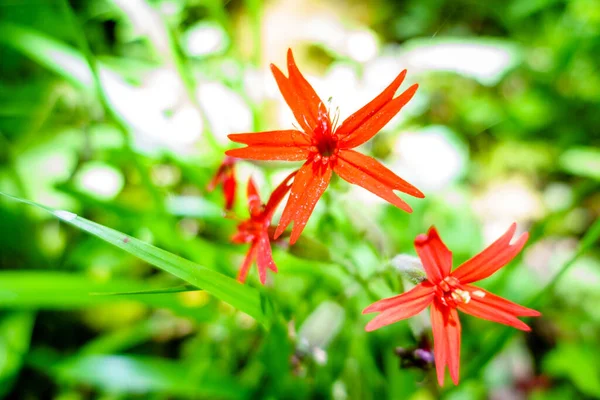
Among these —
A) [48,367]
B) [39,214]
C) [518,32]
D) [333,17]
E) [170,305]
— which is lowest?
[48,367]

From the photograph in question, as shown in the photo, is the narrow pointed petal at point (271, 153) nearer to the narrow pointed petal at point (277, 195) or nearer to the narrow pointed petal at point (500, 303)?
the narrow pointed petal at point (277, 195)

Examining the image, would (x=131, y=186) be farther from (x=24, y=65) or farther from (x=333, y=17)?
(x=333, y=17)

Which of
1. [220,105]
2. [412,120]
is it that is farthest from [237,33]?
[412,120]

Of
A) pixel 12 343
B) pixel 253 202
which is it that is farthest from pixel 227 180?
pixel 12 343

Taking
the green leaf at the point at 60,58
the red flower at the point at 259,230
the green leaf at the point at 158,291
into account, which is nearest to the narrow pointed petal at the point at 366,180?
the red flower at the point at 259,230

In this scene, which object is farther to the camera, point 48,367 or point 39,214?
point 39,214

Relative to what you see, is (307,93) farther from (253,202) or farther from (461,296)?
(461,296)

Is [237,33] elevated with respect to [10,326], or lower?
elevated
